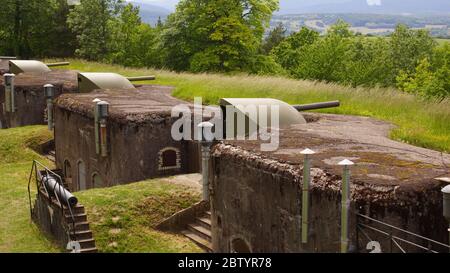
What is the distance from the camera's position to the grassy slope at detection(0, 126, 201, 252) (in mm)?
13766

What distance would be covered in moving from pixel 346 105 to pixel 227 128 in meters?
6.04

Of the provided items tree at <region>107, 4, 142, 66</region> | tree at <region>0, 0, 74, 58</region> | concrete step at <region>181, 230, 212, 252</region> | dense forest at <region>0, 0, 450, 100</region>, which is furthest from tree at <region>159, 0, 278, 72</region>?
concrete step at <region>181, 230, 212, 252</region>

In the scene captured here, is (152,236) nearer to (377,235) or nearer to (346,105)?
(377,235)

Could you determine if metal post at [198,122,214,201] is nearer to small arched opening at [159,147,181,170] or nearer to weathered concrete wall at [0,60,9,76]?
small arched opening at [159,147,181,170]

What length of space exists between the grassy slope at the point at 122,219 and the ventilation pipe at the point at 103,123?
227 cm

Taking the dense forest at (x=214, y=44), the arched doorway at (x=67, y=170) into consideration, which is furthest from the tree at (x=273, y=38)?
the arched doorway at (x=67, y=170)

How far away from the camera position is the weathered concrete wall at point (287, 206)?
866 cm

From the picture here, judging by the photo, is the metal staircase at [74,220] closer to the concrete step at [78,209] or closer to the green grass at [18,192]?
the concrete step at [78,209]

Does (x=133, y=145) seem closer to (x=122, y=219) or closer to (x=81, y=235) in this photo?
(x=122, y=219)

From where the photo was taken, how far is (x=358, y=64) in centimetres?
3341

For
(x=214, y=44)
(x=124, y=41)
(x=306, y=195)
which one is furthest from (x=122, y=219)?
(x=124, y=41)

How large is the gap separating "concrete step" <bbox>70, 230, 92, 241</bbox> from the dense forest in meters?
18.0

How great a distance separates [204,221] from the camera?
48.1 ft
